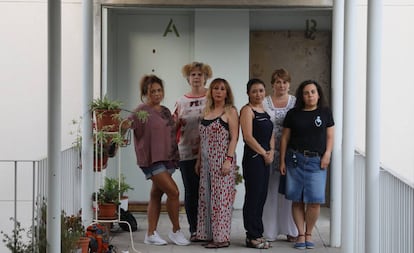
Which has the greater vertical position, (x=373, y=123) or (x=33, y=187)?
(x=373, y=123)

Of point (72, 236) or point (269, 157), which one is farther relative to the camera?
point (269, 157)

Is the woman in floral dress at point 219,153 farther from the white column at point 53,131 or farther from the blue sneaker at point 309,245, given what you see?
the white column at point 53,131

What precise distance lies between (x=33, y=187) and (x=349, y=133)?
9.46 feet

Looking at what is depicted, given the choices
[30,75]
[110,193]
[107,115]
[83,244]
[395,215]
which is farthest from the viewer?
[30,75]

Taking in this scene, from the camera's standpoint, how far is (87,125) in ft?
25.6

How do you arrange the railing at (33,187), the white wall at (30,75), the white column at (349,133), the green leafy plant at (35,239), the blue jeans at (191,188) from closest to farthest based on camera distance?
1. the green leafy plant at (35,239)
2. the railing at (33,187)
3. the white column at (349,133)
4. the blue jeans at (191,188)
5. the white wall at (30,75)

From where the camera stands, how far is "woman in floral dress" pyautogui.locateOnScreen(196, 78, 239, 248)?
7.70m

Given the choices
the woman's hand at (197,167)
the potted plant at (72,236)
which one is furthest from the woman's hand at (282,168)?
the potted plant at (72,236)

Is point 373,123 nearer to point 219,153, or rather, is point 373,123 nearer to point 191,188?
point 219,153

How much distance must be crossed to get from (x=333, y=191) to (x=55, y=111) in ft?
10.6

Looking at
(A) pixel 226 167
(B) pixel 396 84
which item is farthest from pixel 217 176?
(B) pixel 396 84

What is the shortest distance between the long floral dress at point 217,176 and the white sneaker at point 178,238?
0.31 metres

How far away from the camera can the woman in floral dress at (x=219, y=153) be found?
770 cm

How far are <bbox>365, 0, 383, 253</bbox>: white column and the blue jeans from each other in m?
2.50
